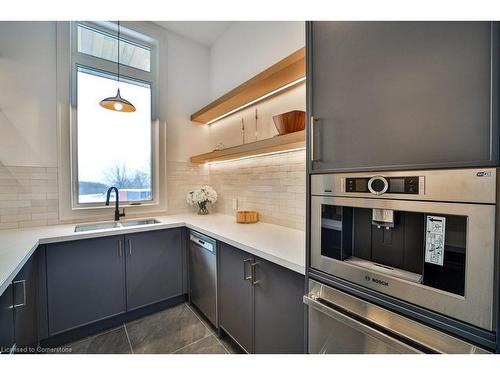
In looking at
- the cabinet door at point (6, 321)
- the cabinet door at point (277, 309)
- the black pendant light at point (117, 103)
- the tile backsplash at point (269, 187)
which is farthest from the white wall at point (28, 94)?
the cabinet door at point (277, 309)

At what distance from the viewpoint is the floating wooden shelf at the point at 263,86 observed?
1453 mm

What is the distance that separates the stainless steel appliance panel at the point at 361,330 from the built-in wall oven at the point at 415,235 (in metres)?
0.08

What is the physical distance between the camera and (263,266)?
1287mm

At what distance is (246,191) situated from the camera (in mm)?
2334

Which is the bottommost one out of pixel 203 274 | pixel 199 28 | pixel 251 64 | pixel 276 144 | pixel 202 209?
pixel 203 274

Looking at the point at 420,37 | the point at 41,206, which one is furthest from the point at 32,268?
the point at 420,37

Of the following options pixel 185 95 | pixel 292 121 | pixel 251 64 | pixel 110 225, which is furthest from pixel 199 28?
pixel 110 225

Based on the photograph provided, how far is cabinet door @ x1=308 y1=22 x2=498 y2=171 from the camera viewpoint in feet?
1.94

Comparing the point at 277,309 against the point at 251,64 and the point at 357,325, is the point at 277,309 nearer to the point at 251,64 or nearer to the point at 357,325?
the point at 357,325

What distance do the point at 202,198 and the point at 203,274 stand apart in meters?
0.92

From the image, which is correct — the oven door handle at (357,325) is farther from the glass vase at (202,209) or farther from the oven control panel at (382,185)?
the glass vase at (202,209)

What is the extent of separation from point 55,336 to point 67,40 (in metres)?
2.56

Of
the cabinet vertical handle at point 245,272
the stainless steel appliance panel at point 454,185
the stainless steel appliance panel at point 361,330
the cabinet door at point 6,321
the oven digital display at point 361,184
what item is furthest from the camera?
the cabinet vertical handle at point 245,272

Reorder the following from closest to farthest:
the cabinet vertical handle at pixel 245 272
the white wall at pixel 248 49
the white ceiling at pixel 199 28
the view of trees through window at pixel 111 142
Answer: the cabinet vertical handle at pixel 245 272 → the white wall at pixel 248 49 → the view of trees through window at pixel 111 142 → the white ceiling at pixel 199 28
